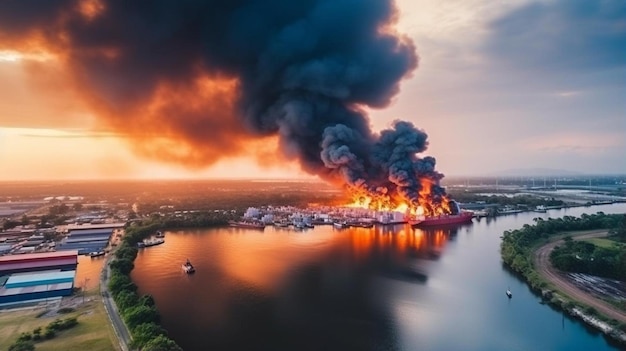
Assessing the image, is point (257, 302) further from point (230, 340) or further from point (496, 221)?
point (496, 221)

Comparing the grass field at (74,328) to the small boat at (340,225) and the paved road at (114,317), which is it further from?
the small boat at (340,225)

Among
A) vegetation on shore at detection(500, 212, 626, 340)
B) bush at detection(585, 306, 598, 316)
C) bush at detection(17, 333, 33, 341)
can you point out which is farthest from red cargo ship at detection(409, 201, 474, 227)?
bush at detection(17, 333, 33, 341)

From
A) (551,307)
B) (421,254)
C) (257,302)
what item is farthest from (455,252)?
(257,302)

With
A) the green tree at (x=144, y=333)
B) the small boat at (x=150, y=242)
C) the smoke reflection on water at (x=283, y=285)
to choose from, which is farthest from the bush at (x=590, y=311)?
the small boat at (x=150, y=242)

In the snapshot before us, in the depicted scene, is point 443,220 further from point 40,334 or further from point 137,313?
point 40,334

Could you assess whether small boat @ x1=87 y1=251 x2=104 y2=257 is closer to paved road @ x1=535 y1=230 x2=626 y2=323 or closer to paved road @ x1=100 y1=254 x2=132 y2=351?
paved road @ x1=100 y1=254 x2=132 y2=351
